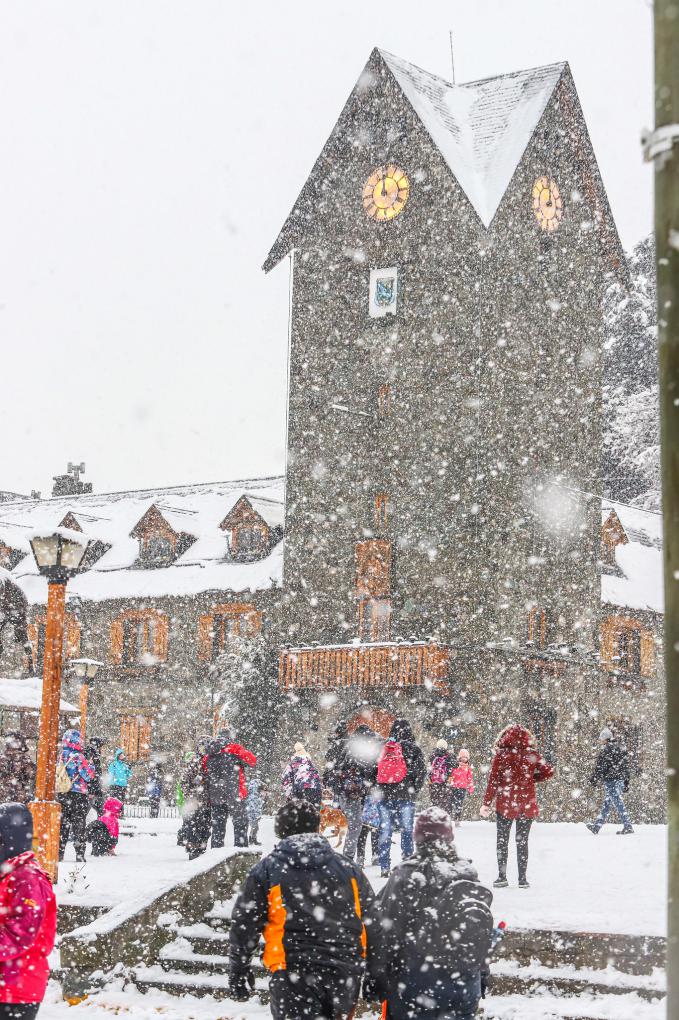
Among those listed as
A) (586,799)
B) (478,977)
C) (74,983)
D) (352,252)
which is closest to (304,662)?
(586,799)

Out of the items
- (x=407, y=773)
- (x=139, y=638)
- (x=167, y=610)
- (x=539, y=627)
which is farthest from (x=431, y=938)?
(x=139, y=638)

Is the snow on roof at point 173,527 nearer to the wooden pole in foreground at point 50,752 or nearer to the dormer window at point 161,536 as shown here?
the dormer window at point 161,536

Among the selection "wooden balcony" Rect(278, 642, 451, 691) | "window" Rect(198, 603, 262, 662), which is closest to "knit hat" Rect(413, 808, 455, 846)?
"wooden balcony" Rect(278, 642, 451, 691)

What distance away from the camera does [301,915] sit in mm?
5898

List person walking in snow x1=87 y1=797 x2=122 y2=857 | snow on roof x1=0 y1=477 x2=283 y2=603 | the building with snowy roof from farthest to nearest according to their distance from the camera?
snow on roof x1=0 y1=477 x2=283 y2=603
the building with snowy roof
person walking in snow x1=87 y1=797 x2=122 y2=857

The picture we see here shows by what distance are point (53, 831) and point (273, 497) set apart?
1245 inches

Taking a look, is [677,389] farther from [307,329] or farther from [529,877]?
[307,329]

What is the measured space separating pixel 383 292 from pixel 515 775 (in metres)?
20.6

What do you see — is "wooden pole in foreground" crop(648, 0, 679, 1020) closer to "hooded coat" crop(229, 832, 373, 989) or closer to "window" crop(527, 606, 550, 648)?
"hooded coat" crop(229, 832, 373, 989)

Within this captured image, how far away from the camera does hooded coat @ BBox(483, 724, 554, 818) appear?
13.4 m

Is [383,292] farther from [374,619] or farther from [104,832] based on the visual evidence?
[104,832]

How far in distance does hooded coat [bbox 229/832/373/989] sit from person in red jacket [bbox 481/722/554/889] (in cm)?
727

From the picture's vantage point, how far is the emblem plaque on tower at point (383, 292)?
32.2 m

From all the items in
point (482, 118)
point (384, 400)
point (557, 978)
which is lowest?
point (557, 978)
